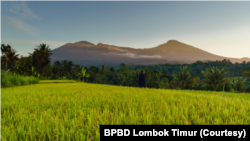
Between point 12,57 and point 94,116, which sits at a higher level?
point 12,57

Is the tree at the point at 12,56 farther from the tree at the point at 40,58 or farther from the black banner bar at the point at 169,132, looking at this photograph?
the black banner bar at the point at 169,132

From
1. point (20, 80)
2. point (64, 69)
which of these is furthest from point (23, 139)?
point (64, 69)

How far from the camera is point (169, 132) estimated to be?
5.77ft

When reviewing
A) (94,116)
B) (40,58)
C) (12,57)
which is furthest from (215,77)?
(12,57)

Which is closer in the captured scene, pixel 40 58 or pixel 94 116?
pixel 94 116

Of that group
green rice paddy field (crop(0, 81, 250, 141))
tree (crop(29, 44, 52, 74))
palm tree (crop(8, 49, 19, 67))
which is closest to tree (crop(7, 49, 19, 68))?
palm tree (crop(8, 49, 19, 67))

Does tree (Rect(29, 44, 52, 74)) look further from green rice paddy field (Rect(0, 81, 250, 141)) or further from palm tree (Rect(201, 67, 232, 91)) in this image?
palm tree (Rect(201, 67, 232, 91))

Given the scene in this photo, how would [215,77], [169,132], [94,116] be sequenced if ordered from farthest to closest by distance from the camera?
[215,77], [94,116], [169,132]

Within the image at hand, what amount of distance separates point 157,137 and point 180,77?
36.1 metres

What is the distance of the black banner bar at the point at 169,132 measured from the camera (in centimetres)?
171

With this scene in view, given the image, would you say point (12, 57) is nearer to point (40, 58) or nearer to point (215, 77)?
point (40, 58)

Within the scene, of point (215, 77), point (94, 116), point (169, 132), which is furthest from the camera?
point (215, 77)

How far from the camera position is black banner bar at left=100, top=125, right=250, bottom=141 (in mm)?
1707

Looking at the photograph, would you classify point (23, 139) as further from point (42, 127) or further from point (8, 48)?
point (8, 48)
